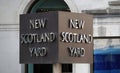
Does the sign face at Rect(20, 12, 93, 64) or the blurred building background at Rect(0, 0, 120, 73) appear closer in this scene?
the sign face at Rect(20, 12, 93, 64)

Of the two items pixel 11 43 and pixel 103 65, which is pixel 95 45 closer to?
pixel 103 65

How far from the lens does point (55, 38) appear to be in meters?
7.36

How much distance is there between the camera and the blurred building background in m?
14.6

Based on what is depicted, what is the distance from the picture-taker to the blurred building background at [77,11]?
1456cm

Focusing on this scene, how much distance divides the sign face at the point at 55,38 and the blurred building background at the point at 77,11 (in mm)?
6749

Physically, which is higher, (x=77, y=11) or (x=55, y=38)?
(x=77, y=11)

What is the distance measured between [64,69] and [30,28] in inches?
326

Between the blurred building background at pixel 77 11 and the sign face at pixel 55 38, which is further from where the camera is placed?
the blurred building background at pixel 77 11

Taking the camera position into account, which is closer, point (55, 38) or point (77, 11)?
point (55, 38)

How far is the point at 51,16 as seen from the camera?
24.4 ft

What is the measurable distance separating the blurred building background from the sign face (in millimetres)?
6749

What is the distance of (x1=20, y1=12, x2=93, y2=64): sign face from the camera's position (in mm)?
7371

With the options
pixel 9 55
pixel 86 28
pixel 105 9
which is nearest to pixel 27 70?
pixel 9 55

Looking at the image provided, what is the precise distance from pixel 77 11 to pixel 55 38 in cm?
816
